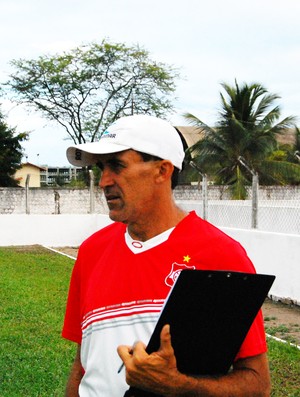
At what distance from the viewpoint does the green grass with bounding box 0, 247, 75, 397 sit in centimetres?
595

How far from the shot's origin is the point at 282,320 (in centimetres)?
905

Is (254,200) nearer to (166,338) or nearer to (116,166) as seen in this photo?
(116,166)

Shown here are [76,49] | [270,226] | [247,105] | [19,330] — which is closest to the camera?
[19,330]

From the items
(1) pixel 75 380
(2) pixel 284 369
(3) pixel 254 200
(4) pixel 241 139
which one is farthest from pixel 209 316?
(4) pixel 241 139

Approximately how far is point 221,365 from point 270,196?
1583 cm

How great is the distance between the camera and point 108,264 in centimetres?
234

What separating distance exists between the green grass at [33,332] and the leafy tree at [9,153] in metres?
24.0

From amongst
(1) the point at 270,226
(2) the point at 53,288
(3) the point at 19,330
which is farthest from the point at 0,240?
(3) the point at 19,330

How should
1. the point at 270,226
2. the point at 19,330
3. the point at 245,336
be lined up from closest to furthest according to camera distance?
the point at 245,336 → the point at 19,330 → the point at 270,226

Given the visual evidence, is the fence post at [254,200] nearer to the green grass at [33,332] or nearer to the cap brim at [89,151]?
the green grass at [33,332]

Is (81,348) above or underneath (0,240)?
above

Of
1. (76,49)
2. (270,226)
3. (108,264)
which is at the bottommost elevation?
(270,226)

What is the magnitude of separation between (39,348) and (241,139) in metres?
22.9

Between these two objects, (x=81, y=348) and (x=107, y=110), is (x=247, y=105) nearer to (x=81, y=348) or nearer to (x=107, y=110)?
(x=107, y=110)
